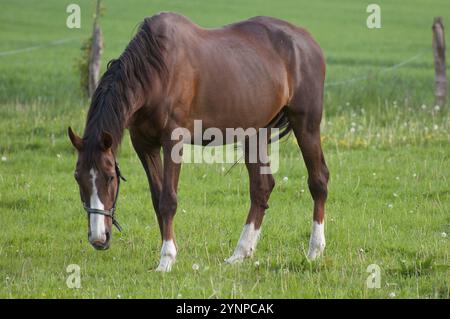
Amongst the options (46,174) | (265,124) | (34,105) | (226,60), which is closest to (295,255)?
(265,124)

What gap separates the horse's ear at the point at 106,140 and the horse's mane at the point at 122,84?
47 millimetres

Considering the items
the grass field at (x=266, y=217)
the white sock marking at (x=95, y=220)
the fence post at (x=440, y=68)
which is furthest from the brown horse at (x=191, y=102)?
the fence post at (x=440, y=68)

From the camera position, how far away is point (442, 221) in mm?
8555

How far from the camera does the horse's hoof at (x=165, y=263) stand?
6.94 metres

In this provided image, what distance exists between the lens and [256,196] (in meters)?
Answer: 8.00

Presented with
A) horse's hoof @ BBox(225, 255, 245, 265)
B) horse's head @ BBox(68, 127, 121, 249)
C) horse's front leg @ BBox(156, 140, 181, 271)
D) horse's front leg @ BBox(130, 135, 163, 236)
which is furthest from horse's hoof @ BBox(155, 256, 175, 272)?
horse's head @ BBox(68, 127, 121, 249)

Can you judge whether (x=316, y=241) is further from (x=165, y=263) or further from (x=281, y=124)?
(x=165, y=263)

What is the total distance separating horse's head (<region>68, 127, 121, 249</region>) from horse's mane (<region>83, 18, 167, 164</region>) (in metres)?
0.03

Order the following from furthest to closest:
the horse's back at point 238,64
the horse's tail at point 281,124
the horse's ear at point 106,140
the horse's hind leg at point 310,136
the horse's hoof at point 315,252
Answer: the horse's tail at point 281,124, the horse's hind leg at point 310,136, the horse's hoof at point 315,252, the horse's back at point 238,64, the horse's ear at point 106,140

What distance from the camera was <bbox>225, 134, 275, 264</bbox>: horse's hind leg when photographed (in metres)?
7.71

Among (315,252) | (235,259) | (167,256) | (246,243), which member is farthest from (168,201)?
(315,252)

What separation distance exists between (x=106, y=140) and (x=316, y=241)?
2267mm

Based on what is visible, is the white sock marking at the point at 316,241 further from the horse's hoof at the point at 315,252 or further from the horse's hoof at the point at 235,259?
the horse's hoof at the point at 235,259

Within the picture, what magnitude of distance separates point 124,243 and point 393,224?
2.61m
